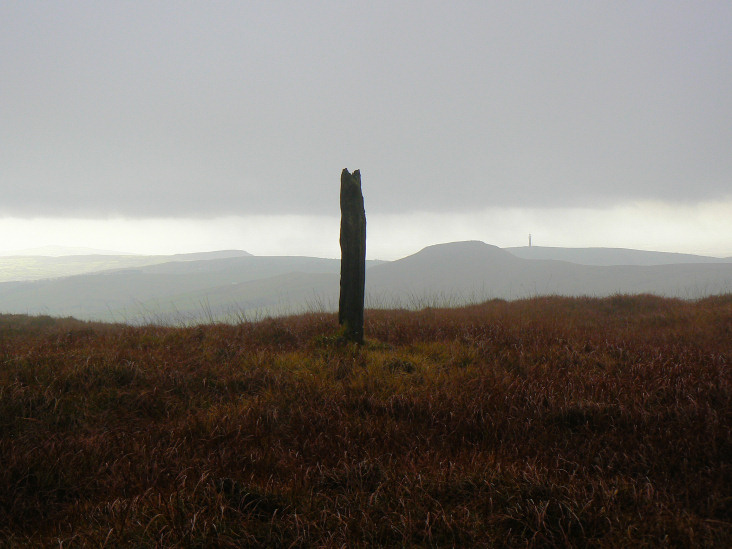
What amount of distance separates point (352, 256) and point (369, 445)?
4.19 m

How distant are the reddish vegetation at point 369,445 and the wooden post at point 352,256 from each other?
0.70 meters

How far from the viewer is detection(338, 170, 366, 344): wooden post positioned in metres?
7.45

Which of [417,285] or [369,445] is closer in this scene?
[369,445]

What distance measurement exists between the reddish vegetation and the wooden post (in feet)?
2.28

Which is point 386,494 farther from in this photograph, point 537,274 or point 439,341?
point 537,274

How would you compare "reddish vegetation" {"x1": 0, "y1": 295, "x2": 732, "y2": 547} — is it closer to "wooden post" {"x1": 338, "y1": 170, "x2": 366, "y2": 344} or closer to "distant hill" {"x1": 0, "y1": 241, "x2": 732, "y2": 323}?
"wooden post" {"x1": 338, "y1": 170, "x2": 366, "y2": 344}

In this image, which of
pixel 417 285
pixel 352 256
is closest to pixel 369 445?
pixel 352 256

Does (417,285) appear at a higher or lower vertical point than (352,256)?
lower

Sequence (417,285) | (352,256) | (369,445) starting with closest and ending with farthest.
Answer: (369,445) < (352,256) < (417,285)

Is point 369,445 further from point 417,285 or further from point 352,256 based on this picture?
point 417,285

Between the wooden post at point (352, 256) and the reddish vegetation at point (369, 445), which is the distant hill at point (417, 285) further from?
the reddish vegetation at point (369, 445)

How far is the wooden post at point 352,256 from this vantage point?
7.45 meters

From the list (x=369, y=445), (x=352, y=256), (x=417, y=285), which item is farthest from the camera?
(x=417, y=285)

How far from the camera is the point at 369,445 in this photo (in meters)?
3.72
